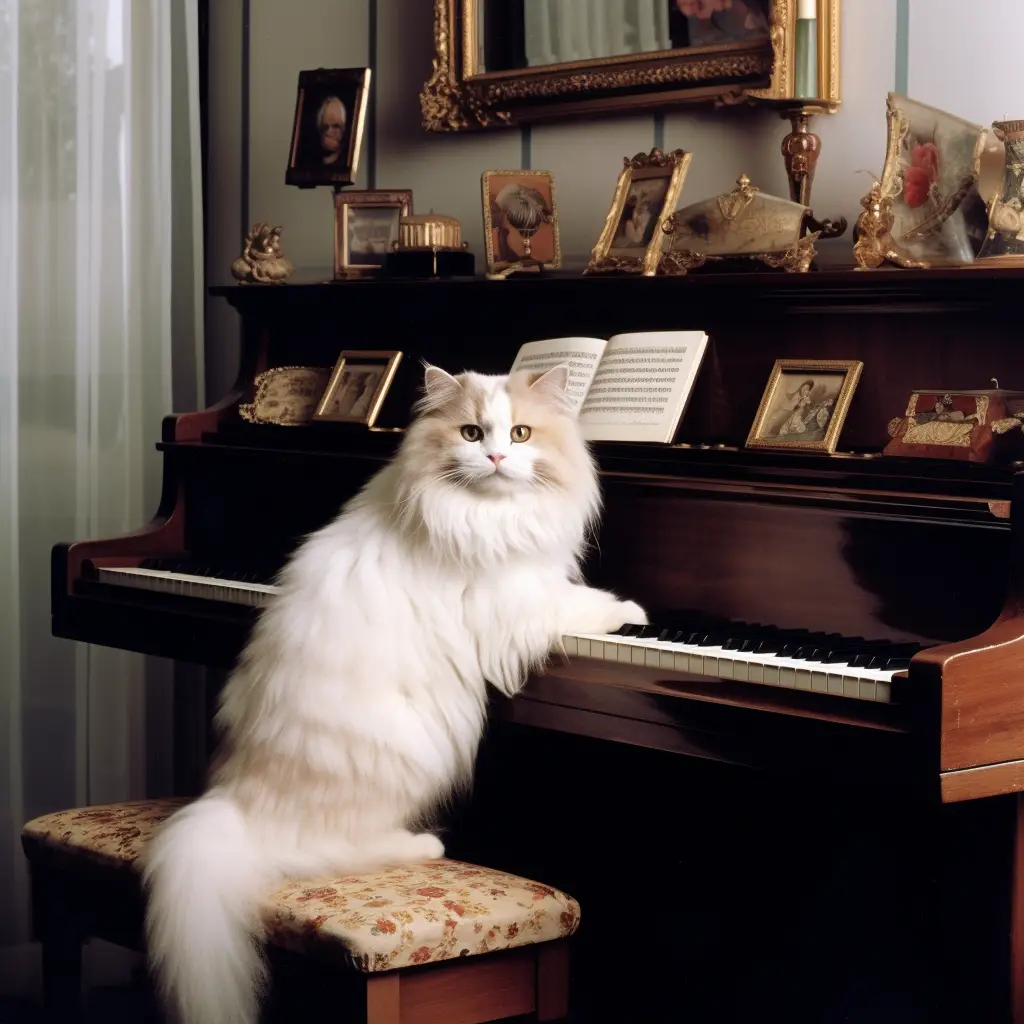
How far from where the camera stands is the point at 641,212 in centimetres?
281

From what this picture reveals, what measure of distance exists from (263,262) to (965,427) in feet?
5.56

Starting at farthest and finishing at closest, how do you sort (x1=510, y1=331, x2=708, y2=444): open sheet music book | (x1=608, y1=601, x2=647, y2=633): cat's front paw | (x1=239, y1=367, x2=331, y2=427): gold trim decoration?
1. (x1=239, y1=367, x2=331, y2=427): gold trim decoration
2. (x1=510, y1=331, x2=708, y2=444): open sheet music book
3. (x1=608, y1=601, x2=647, y2=633): cat's front paw

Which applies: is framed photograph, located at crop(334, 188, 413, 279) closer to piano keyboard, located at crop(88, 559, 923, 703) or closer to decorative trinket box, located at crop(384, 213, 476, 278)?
decorative trinket box, located at crop(384, 213, 476, 278)

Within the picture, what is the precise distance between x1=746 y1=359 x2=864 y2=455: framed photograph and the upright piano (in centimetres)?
4

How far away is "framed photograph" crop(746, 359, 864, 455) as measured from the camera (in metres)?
2.36

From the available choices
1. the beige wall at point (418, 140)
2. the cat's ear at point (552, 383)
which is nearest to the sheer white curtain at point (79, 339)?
the beige wall at point (418, 140)

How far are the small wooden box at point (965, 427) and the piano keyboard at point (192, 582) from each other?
3.74ft

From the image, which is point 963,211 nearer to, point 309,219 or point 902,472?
point 902,472

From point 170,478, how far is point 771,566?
1.47 m

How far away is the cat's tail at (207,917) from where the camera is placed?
205cm

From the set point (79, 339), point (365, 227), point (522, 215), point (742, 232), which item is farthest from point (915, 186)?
point (79, 339)

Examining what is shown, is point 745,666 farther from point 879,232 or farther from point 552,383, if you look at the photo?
point 879,232

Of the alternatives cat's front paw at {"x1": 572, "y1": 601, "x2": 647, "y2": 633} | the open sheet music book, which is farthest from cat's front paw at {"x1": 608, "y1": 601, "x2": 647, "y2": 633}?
the open sheet music book

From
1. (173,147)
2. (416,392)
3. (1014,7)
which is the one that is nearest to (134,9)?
(173,147)
